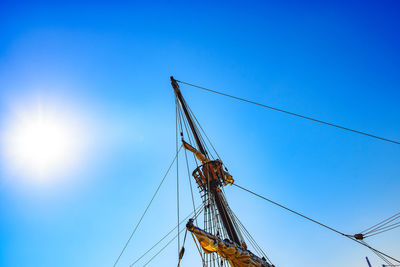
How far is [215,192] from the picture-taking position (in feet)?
32.6

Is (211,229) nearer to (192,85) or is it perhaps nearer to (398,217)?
(398,217)

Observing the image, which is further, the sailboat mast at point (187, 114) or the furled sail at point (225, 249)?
the sailboat mast at point (187, 114)

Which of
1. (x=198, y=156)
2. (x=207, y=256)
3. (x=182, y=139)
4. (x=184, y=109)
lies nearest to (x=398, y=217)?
(x=207, y=256)

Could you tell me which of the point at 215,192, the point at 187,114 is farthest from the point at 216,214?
the point at 187,114

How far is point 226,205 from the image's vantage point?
974 centimetres

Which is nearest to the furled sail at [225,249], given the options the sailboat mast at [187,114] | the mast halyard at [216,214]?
the mast halyard at [216,214]

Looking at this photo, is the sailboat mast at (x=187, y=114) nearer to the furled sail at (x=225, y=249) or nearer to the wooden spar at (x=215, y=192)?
the wooden spar at (x=215, y=192)

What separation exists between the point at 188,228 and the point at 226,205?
388 centimetres

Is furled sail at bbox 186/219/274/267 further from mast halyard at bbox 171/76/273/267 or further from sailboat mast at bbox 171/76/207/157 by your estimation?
sailboat mast at bbox 171/76/207/157

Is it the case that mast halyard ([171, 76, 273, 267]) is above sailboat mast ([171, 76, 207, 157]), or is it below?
below

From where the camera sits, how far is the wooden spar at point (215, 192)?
8430 mm

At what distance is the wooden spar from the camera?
27.7 feet

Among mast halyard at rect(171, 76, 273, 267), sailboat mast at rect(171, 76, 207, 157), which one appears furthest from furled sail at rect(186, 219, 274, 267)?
sailboat mast at rect(171, 76, 207, 157)

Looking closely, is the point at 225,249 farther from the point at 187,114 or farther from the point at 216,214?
the point at 187,114
